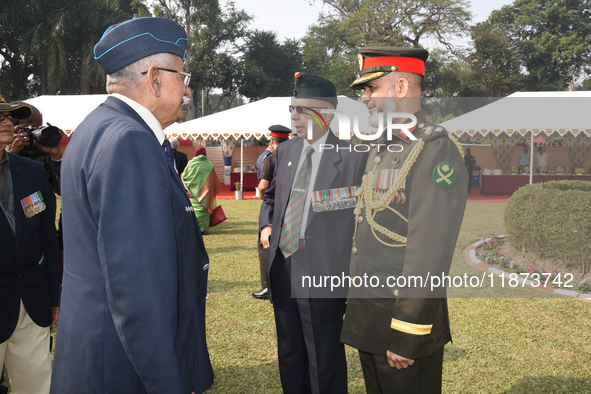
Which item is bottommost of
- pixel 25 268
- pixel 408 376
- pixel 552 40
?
pixel 408 376

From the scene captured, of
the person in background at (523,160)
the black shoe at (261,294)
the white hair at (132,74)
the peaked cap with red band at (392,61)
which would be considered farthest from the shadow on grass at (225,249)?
the person in background at (523,160)

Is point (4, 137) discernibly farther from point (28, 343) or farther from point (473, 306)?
point (473, 306)

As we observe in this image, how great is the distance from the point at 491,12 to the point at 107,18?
121 ft

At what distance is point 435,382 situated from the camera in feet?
6.48

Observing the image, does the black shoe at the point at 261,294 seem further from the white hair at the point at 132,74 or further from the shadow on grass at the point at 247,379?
the white hair at the point at 132,74

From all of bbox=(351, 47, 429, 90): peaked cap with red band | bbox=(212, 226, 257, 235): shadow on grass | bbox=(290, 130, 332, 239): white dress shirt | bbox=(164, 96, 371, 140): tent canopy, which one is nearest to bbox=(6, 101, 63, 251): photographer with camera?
bbox=(290, 130, 332, 239): white dress shirt

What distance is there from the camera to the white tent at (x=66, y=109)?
15.7 m

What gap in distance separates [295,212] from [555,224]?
4.43 m

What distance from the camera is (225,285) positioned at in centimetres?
617

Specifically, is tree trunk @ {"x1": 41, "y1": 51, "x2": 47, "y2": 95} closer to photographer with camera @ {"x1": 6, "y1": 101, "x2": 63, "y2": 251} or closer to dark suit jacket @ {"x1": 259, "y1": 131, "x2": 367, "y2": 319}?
photographer with camera @ {"x1": 6, "y1": 101, "x2": 63, "y2": 251}

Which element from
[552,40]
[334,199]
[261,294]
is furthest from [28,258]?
[552,40]

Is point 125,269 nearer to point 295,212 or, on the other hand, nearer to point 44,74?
point 295,212

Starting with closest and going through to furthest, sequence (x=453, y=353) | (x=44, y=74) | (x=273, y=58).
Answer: (x=453, y=353) → (x=44, y=74) → (x=273, y=58)

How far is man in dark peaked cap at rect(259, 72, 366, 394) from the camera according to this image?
2613 mm
